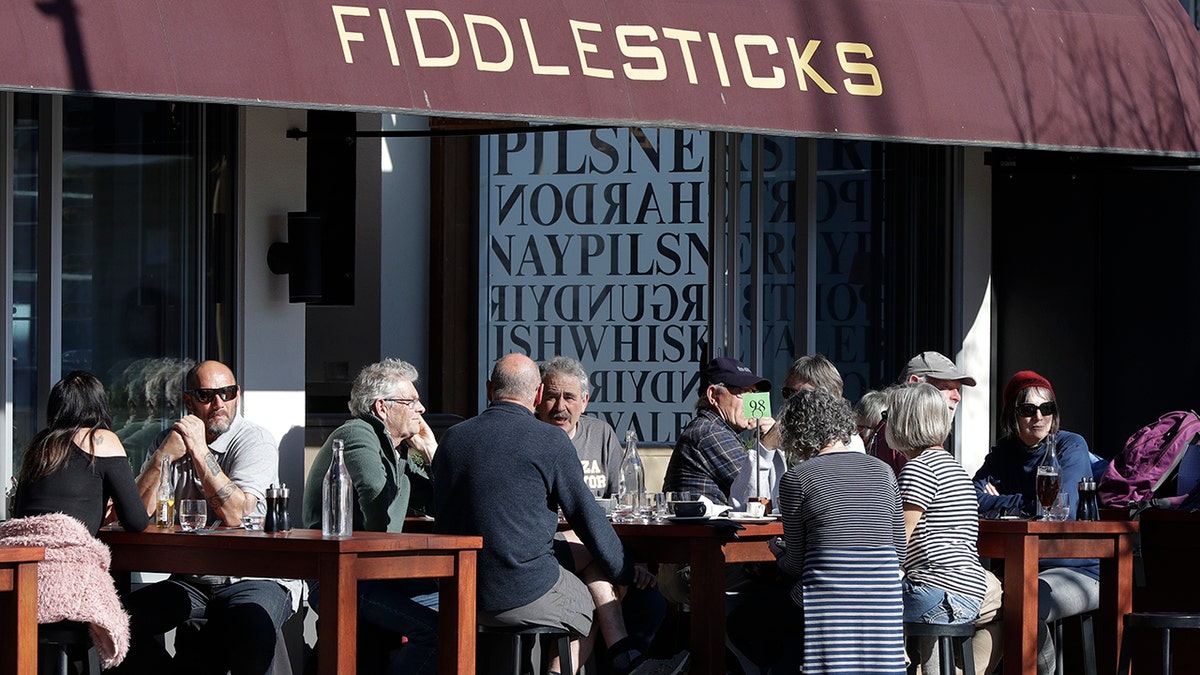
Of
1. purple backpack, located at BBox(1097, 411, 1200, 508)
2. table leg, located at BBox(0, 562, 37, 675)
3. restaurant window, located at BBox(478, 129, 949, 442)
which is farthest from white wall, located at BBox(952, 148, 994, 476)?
table leg, located at BBox(0, 562, 37, 675)

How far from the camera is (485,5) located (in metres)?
7.27

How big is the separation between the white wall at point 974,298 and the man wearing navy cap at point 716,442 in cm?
275

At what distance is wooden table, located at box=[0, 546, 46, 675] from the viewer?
5758 millimetres

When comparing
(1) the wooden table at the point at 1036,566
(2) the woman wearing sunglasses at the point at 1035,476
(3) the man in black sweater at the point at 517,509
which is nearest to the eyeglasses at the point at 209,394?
(3) the man in black sweater at the point at 517,509

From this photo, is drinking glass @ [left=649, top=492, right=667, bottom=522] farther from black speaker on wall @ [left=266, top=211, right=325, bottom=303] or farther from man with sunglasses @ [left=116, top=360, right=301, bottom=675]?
black speaker on wall @ [left=266, top=211, right=325, bottom=303]

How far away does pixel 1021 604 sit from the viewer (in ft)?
22.9

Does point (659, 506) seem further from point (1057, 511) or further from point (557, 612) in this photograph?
point (1057, 511)

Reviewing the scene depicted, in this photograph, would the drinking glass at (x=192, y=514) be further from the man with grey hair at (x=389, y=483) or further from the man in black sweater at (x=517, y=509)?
the man in black sweater at (x=517, y=509)

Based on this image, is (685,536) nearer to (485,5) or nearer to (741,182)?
(485,5)

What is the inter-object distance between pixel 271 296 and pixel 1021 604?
3.81 m

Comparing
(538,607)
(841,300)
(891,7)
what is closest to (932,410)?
(538,607)

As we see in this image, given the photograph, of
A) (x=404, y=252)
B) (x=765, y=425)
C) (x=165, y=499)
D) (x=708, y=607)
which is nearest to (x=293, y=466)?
(x=165, y=499)

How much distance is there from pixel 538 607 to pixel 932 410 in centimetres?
166

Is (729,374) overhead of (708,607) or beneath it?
overhead
